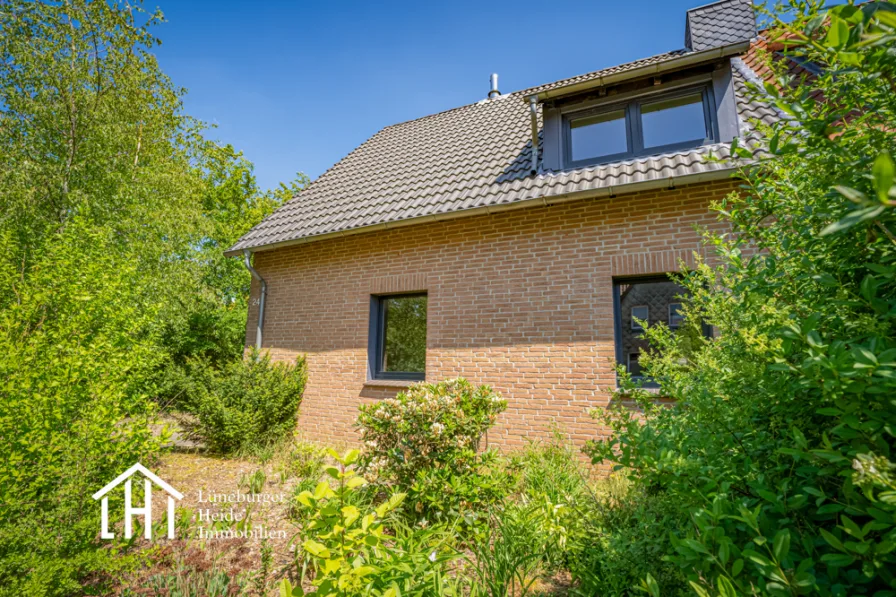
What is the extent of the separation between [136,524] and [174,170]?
10497 mm

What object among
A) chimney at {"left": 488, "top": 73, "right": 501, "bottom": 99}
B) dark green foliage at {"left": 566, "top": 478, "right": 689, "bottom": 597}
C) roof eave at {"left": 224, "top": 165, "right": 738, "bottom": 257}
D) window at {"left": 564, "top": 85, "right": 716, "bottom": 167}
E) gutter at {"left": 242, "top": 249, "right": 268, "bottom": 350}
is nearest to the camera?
dark green foliage at {"left": 566, "top": 478, "right": 689, "bottom": 597}

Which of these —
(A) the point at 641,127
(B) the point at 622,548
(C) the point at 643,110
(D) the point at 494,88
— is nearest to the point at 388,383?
(B) the point at 622,548

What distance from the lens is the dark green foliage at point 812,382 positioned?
858mm

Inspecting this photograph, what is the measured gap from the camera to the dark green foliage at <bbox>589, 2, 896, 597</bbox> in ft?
2.82

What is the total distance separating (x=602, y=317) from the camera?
574 cm

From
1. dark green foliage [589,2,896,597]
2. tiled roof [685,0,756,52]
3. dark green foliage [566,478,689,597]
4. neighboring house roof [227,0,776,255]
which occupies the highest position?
tiled roof [685,0,756,52]

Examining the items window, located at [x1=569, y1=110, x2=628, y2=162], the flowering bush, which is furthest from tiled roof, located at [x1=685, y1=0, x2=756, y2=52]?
the flowering bush

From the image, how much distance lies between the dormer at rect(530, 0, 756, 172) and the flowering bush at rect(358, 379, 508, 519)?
434 centimetres

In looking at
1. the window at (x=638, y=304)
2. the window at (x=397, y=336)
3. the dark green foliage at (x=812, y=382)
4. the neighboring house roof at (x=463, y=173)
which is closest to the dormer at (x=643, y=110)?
the neighboring house roof at (x=463, y=173)

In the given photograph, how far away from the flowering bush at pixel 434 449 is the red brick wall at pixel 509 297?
1.56 m

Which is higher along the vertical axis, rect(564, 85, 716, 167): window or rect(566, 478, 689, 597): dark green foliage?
rect(564, 85, 716, 167): window

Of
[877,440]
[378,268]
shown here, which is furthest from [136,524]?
[378,268]

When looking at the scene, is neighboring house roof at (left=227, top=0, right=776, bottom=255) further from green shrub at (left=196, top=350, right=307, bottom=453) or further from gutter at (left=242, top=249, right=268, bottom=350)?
green shrub at (left=196, top=350, right=307, bottom=453)

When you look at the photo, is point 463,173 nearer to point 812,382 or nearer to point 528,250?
point 528,250
